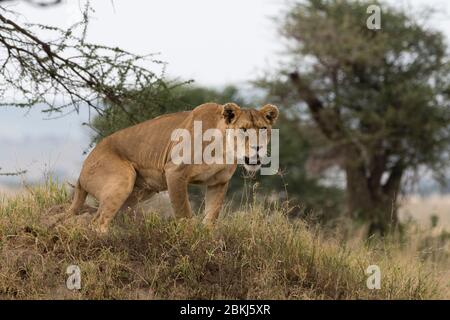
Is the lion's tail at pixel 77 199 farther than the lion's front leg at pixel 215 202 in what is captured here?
Yes

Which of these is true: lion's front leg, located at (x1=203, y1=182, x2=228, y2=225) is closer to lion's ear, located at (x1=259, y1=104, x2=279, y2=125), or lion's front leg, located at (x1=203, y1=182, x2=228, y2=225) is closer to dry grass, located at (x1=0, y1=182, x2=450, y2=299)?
dry grass, located at (x1=0, y1=182, x2=450, y2=299)

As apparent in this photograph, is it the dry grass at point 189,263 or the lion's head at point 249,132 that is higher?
the lion's head at point 249,132

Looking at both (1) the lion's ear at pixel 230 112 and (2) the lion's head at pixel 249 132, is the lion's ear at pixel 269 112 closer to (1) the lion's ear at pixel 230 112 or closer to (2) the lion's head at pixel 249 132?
(2) the lion's head at pixel 249 132

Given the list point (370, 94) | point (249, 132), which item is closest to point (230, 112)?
point (249, 132)

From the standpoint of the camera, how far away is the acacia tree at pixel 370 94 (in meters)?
19.6

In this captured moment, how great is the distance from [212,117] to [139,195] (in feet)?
4.10

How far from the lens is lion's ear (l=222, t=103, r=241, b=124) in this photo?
785cm

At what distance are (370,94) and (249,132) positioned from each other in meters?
12.9

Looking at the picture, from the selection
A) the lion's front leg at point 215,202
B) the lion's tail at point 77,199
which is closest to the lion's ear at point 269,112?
the lion's front leg at point 215,202

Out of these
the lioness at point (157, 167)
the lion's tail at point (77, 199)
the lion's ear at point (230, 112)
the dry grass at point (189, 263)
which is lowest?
the dry grass at point (189, 263)

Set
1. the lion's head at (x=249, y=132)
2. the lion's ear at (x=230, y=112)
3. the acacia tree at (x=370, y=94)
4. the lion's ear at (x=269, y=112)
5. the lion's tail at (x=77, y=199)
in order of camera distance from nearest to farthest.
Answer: the lion's head at (x=249, y=132)
the lion's ear at (x=230, y=112)
the lion's ear at (x=269, y=112)
the lion's tail at (x=77, y=199)
the acacia tree at (x=370, y=94)

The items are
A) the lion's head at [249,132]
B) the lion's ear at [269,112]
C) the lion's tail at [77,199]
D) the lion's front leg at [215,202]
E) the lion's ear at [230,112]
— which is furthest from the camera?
the lion's tail at [77,199]

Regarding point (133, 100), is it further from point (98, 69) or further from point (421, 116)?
point (421, 116)
